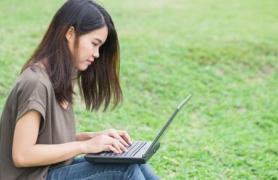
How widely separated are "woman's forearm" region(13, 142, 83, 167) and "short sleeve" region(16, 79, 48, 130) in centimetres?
13

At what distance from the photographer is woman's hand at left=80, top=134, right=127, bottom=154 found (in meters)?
2.66

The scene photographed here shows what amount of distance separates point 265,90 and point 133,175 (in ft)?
14.4

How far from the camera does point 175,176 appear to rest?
4223mm

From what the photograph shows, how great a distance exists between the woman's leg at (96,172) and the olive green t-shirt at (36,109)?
0.07 meters

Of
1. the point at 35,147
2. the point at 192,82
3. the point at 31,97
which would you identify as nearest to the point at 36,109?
the point at 31,97

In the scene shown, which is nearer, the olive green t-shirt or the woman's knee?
the olive green t-shirt

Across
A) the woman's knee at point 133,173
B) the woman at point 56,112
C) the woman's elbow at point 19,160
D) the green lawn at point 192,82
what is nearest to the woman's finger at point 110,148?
the woman at point 56,112

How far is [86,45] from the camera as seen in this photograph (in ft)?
8.98

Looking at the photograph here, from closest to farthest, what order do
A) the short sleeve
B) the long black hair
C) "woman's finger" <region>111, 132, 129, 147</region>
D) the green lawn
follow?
the short sleeve, the long black hair, "woman's finger" <region>111, 132, 129, 147</region>, the green lawn

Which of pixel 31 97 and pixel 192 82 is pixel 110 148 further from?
pixel 192 82

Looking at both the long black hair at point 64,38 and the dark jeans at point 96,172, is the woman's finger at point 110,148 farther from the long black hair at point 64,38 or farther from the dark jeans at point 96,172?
the long black hair at point 64,38

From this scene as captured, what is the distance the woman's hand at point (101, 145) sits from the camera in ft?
8.72

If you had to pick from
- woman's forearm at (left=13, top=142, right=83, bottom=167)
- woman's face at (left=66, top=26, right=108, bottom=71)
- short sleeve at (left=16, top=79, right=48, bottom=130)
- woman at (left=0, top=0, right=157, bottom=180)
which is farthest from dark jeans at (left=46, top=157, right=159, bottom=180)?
woman's face at (left=66, top=26, right=108, bottom=71)

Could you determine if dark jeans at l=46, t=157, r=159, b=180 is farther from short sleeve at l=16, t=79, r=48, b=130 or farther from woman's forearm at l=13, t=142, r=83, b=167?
short sleeve at l=16, t=79, r=48, b=130
